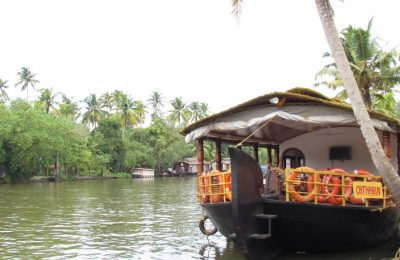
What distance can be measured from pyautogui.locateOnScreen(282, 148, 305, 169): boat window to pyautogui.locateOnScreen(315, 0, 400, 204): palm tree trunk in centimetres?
599

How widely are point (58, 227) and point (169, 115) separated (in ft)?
201

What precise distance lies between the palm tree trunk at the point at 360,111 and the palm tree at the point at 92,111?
58.2 metres

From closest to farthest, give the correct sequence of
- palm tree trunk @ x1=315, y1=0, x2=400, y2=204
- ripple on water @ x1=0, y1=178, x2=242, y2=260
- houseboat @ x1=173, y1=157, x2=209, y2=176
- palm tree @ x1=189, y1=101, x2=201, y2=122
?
palm tree trunk @ x1=315, y1=0, x2=400, y2=204 → ripple on water @ x1=0, y1=178, x2=242, y2=260 → houseboat @ x1=173, y1=157, x2=209, y2=176 → palm tree @ x1=189, y1=101, x2=201, y2=122

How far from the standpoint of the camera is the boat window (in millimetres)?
13641

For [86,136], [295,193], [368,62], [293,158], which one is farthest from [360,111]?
[86,136]

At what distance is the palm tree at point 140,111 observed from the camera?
68625 millimetres

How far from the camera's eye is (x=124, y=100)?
65938mm

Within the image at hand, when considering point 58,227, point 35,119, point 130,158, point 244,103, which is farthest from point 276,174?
point 130,158

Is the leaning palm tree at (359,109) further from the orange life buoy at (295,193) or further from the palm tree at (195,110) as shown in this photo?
the palm tree at (195,110)

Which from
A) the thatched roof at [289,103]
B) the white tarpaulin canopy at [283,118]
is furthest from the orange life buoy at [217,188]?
the thatched roof at [289,103]

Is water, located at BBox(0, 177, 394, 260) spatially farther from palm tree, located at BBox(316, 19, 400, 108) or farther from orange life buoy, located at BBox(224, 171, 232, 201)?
palm tree, located at BBox(316, 19, 400, 108)

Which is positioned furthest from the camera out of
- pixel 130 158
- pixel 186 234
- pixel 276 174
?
pixel 130 158

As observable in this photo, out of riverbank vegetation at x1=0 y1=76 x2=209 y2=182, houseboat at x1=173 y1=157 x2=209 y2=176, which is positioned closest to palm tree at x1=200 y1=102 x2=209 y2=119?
riverbank vegetation at x1=0 y1=76 x2=209 y2=182

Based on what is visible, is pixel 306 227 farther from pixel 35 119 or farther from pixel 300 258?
pixel 35 119
